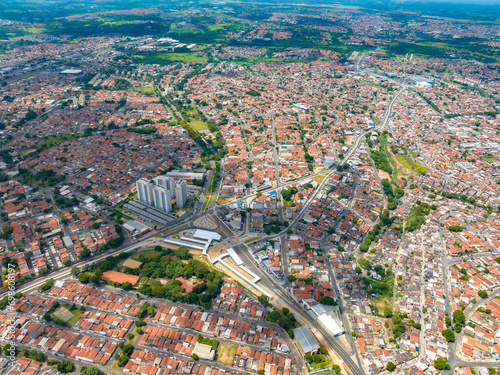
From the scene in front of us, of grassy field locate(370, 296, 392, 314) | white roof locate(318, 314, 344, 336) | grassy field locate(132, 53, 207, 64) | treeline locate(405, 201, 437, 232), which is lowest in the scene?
grassy field locate(370, 296, 392, 314)

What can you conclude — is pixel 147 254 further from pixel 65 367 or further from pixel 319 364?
pixel 319 364

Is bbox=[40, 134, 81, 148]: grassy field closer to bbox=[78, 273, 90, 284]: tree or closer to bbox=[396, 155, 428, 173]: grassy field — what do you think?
bbox=[78, 273, 90, 284]: tree

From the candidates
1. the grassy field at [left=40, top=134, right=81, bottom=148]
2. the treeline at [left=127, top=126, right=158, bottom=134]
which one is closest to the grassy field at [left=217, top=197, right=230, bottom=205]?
the treeline at [left=127, top=126, right=158, bottom=134]

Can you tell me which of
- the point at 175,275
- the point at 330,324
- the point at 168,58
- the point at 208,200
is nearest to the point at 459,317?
the point at 330,324

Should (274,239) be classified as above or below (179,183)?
below

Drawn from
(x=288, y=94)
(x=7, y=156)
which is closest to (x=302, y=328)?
(x=7, y=156)

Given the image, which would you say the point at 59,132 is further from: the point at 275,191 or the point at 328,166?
the point at 328,166

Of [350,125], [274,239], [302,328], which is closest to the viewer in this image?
[302,328]
